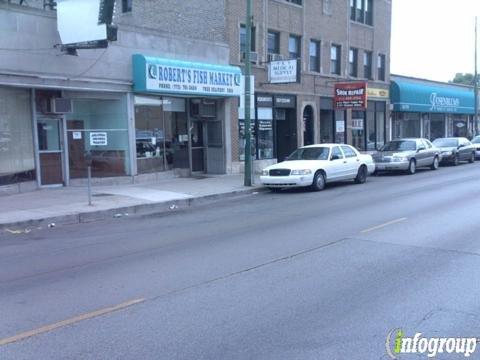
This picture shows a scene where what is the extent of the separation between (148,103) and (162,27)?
20.9 ft

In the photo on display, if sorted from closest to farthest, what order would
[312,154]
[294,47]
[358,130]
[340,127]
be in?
1. [312,154]
2. [294,47]
3. [340,127]
4. [358,130]

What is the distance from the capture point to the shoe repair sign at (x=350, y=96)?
27.2m

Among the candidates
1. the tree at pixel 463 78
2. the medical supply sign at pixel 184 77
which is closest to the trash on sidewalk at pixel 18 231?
the medical supply sign at pixel 184 77

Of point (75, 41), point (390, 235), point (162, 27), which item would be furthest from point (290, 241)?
point (162, 27)

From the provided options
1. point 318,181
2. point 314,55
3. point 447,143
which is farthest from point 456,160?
point 318,181

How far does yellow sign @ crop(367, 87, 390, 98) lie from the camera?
108 ft

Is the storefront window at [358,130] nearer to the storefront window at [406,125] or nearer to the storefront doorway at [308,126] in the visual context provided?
the storefront doorway at [308,126]

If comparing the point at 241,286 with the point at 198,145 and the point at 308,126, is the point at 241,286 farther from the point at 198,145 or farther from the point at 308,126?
the point at 308,126

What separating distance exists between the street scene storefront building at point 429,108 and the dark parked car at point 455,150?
5.44 m

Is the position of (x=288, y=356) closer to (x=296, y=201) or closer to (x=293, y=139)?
(x=296, y=201)

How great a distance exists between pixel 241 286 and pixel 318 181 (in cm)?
1197

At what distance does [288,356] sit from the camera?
4633 millimetres

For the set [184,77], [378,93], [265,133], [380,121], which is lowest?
[265,133]

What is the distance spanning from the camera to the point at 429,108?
1495 inches
